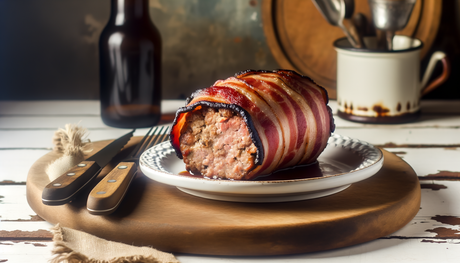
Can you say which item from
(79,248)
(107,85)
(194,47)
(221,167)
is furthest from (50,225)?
(194,47)

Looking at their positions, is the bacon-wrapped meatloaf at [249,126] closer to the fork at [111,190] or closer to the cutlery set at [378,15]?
the fork at [111,190]

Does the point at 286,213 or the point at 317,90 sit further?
the point at 317,90

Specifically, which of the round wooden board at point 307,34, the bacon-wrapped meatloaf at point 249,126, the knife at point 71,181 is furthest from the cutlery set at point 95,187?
the round wooden board at point 307,34

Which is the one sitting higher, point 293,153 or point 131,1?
point 131,1

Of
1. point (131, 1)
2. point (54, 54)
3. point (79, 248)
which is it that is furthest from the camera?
point (54, 54)

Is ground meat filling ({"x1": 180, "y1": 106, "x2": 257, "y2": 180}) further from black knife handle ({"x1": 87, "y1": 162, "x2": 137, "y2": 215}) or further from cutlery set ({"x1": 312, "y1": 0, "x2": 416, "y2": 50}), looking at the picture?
cutlery set ({"x1": 312, "y1": 0, "x2": 416, "y2": 50})

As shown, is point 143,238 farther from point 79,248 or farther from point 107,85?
point 107,85
